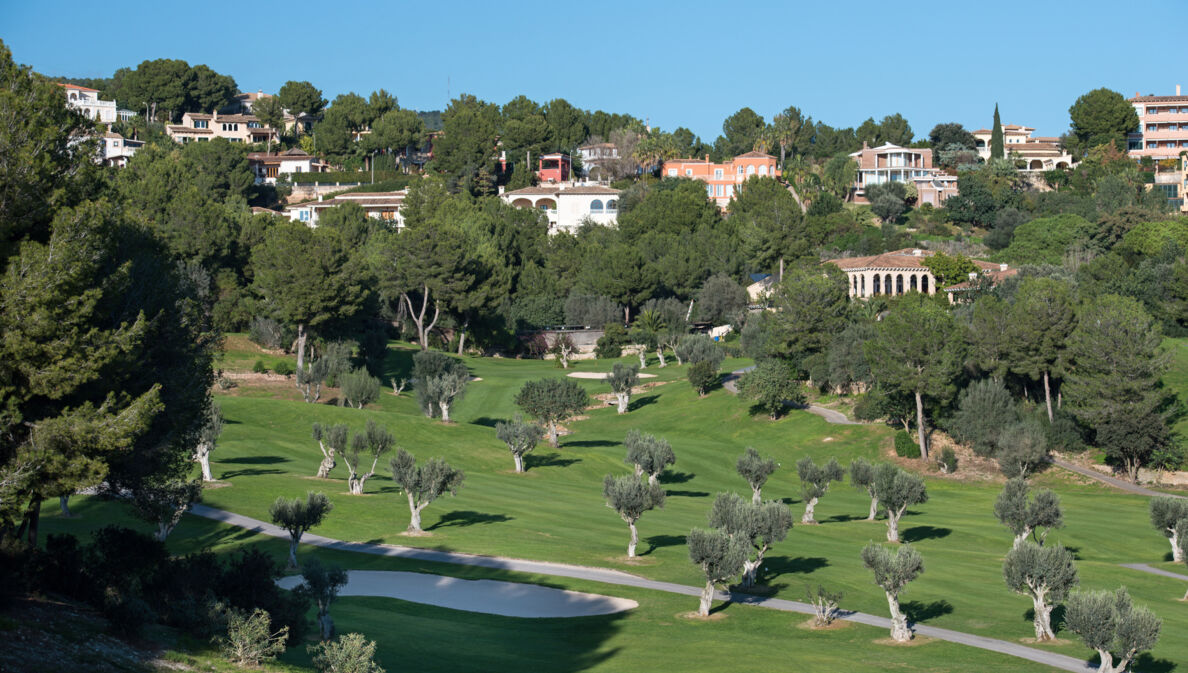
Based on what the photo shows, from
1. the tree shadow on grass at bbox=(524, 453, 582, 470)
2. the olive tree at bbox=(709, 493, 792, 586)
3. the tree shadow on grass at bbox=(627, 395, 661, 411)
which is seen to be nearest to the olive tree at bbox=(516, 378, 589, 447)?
the tree shadow on grass at bbox=(524, 453, 582, 470)

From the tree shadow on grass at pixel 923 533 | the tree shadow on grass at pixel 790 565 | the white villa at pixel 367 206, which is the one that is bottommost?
the tree shadow on grass at pixel 923 533

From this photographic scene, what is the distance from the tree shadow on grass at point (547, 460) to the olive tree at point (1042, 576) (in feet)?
125

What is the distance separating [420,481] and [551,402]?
31.9 meters

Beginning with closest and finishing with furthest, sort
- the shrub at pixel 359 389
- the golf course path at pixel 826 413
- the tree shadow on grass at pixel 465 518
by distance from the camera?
the tree shadow on grass at pixel 465 518 → the shrub at pixel 359 389 → the golf course path at pixel 826 413

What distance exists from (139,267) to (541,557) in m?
18.6

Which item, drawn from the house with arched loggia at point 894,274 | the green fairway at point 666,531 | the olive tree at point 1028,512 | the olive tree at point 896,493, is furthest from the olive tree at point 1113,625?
the house with arched loggia at point 894,274

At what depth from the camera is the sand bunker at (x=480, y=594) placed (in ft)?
125

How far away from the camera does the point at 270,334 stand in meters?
105

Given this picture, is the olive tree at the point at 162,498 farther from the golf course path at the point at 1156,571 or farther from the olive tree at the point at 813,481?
the golf course path at the point at 1156,571

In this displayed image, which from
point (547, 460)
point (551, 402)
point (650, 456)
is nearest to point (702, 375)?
point (551, 402)

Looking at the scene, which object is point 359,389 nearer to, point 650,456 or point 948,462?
point 650,456

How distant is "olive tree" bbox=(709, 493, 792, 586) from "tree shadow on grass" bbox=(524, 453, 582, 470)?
96.6 feet

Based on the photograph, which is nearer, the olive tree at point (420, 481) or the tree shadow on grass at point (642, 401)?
the olive tree at point (420, 481)

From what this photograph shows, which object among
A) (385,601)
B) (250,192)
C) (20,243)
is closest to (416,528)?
(385,601)
